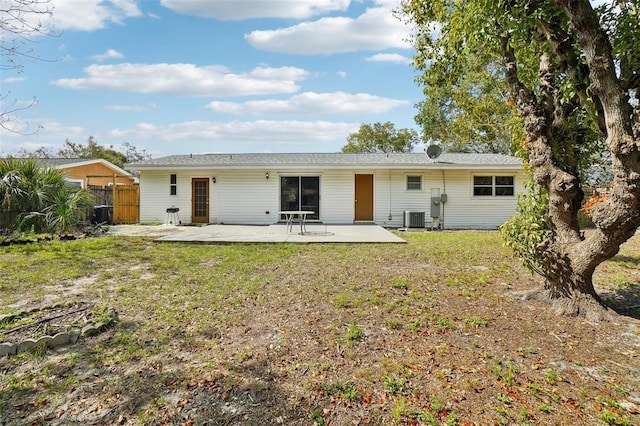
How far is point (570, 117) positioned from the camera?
4359 mm

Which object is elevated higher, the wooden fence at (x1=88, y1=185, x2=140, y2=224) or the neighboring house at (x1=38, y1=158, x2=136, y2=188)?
the neighboring house at (x1=38, y1=158, x2=136, y2=188)

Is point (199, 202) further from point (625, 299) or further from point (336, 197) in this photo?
point (625, 299)

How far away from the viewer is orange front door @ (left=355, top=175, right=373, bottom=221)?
14.5 meters

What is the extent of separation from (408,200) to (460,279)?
28.8 feet

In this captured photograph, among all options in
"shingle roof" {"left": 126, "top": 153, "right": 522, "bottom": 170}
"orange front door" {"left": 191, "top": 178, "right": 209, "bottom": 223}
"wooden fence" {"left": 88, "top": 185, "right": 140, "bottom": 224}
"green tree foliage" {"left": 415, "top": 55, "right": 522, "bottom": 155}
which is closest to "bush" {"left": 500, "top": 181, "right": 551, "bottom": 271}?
"shingle roof" {"left": 126, "top": 153, "right": 522, "bottom": 170}

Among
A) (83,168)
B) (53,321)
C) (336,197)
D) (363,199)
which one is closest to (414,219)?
(363,199)

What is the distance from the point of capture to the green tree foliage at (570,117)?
341 centimetres

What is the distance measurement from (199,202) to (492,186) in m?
12.3

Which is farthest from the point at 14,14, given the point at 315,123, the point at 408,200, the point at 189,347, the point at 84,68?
the point at 315,123

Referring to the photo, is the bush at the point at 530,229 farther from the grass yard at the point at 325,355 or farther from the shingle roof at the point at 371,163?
the shingle roof at the point at 371,163

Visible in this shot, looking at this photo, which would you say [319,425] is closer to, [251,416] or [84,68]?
[251,416]

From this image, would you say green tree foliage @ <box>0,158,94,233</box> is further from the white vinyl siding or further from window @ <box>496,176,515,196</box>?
window @ <box>496,176,515,196</box>

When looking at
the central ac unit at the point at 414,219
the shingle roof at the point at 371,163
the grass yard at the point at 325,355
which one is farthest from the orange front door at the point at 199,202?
the grass yard at the point at 325,355

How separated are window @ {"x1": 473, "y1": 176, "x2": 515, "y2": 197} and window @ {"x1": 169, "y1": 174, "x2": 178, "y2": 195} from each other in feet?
41.0
